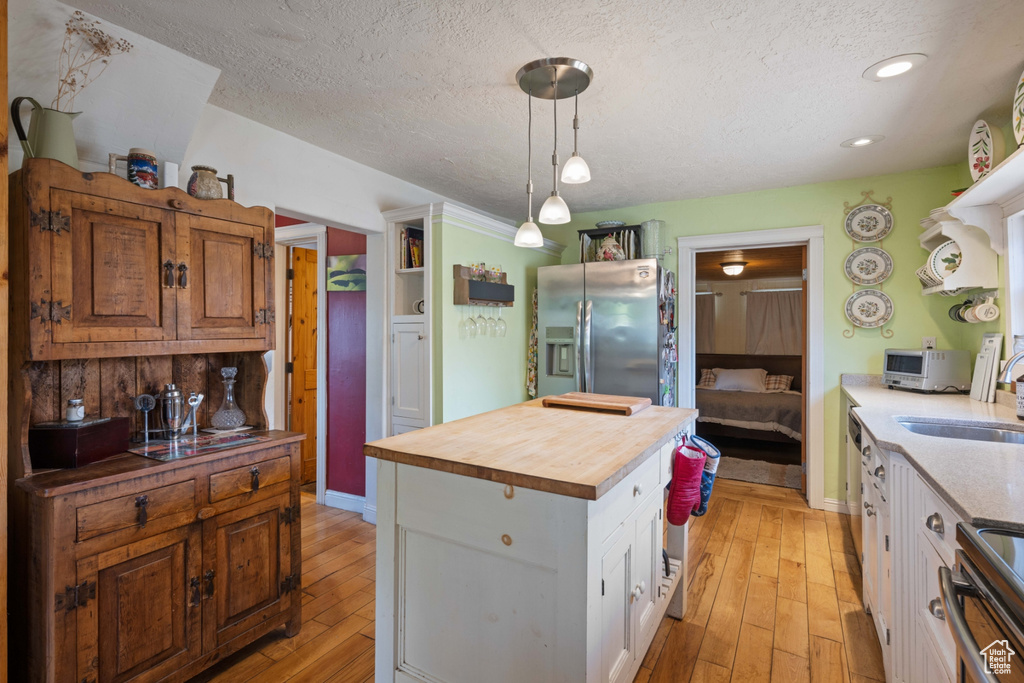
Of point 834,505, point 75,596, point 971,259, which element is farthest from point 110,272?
point 834,505

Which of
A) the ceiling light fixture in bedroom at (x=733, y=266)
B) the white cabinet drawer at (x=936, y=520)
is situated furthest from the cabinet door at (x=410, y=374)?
the ceiling light fixture in bedroom at (x=733, y=266)

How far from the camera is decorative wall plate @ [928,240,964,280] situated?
2.59 m

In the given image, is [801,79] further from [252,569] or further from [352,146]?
[252,569]

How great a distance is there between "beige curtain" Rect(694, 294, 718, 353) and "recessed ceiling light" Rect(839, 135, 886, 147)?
4.32 m

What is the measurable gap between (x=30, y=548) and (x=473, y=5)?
219 centimetres

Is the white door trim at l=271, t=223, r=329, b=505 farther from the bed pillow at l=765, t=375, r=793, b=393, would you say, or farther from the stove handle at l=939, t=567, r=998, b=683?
the bed pillow at l=765, t=375, r=793, b=393

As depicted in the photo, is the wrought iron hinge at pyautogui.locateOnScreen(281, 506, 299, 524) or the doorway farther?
the doorway

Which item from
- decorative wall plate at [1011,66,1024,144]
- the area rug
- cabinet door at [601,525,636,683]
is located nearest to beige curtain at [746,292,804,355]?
the area rug

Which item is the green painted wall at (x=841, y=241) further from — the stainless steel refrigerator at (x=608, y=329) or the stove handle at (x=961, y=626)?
the stove handle at (x=961, y=626)

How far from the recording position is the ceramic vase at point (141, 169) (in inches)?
70.1

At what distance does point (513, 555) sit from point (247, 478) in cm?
123

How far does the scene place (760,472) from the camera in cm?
442

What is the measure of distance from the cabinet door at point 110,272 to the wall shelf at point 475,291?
1739mm

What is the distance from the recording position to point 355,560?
279 centimetres
